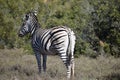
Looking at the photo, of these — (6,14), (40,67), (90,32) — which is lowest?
(40,67)

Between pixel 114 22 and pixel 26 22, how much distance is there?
7.56 metres

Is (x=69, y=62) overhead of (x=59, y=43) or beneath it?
beneath

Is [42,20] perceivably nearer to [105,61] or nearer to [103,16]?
[103,16]

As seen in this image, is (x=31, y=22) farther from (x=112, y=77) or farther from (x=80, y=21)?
(x=80, y=21)

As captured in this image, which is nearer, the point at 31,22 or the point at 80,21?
the point at 31,22

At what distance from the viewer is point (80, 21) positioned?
2084 centimetres

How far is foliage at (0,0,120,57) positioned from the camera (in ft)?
64.1

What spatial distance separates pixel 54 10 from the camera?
2336cm

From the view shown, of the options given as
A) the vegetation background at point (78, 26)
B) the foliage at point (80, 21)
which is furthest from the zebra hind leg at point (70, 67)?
the foliage at point (80, 21)

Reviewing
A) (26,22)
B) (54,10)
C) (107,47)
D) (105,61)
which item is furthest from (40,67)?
(54,10)

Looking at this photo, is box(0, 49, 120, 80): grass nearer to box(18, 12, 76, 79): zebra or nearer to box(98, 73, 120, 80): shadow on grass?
box(98, 73, 120, 80): shadow on grass

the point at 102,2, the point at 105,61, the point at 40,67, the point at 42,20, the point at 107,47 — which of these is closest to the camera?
the point at 40,67

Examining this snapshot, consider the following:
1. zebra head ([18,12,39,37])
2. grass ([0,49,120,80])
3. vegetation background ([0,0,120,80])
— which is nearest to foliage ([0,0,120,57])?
vegetation background ([0,0,120,80])

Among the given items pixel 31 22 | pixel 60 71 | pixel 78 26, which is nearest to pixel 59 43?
pixel 60 71
